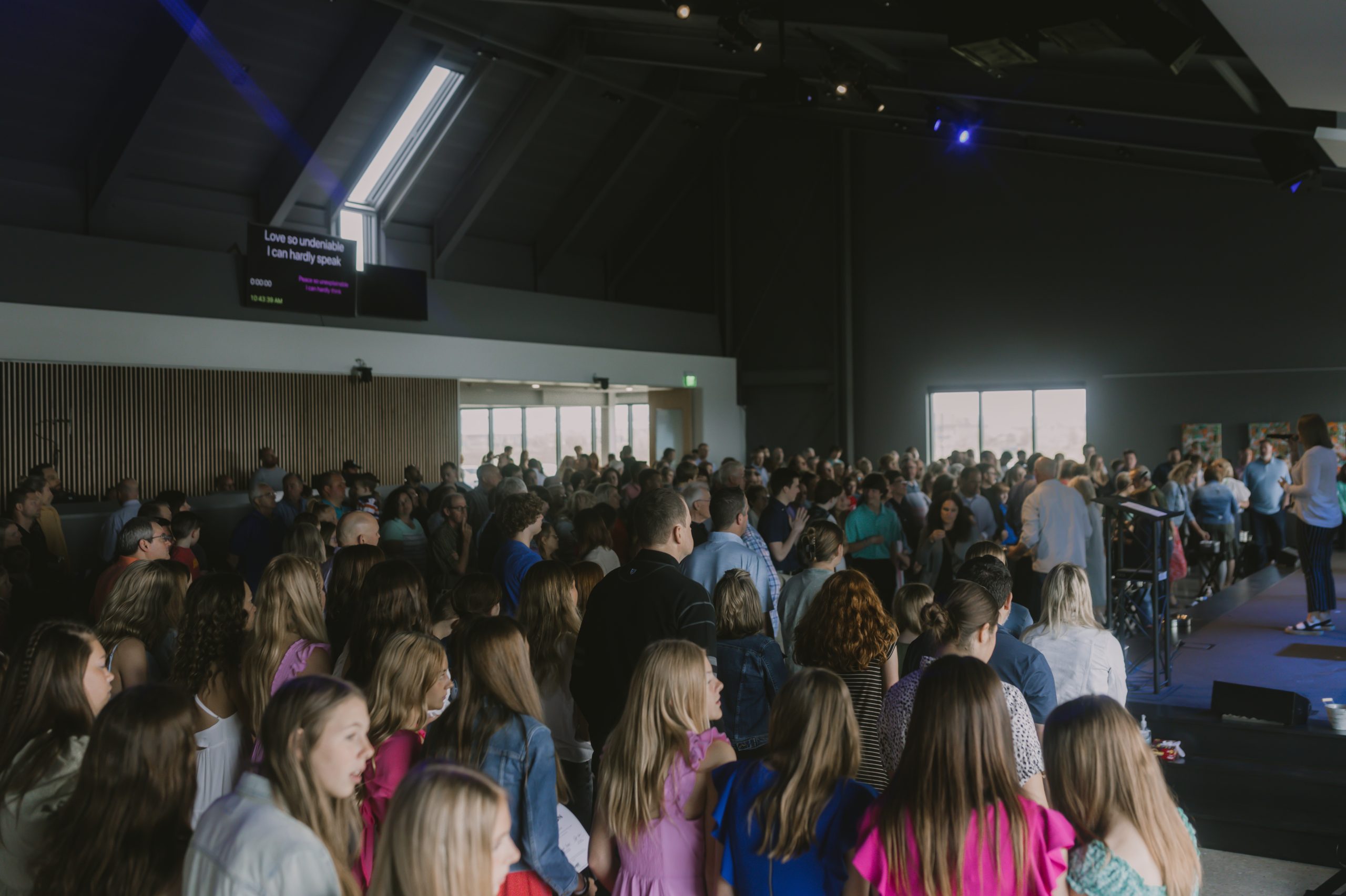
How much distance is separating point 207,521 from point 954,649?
9130 mm

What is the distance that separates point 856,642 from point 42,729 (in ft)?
8.36

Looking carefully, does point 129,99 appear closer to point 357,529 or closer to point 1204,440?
point 357,529

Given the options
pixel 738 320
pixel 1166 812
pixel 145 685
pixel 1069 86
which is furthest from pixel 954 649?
pixel 738 320

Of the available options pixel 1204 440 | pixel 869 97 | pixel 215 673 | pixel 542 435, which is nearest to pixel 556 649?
pixel 215 673

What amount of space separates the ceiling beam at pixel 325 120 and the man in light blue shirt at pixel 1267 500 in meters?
11.1

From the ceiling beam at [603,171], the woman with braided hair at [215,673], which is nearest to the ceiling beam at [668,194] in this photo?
the ceiling beam at [603,171]

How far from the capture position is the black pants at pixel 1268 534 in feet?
36.8

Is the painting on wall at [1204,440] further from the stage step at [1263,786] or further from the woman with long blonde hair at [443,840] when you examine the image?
the woman with long blonde hair at [443,840]

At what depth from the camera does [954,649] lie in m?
3.35

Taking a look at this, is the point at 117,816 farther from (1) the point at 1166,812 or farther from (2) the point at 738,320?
(2) the point at 738,320

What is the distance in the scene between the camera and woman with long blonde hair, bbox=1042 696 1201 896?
7.29ft

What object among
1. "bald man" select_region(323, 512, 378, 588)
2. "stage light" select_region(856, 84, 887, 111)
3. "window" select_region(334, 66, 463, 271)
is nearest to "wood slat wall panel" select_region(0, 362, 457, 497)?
"window" select_region(334, 66, 463, 271)

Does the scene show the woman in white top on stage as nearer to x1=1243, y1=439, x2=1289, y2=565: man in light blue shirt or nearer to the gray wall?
x1=1243, y1=439, x2=1289, y2=565: man in light blue shirt

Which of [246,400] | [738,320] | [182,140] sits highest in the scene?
[182,140]
